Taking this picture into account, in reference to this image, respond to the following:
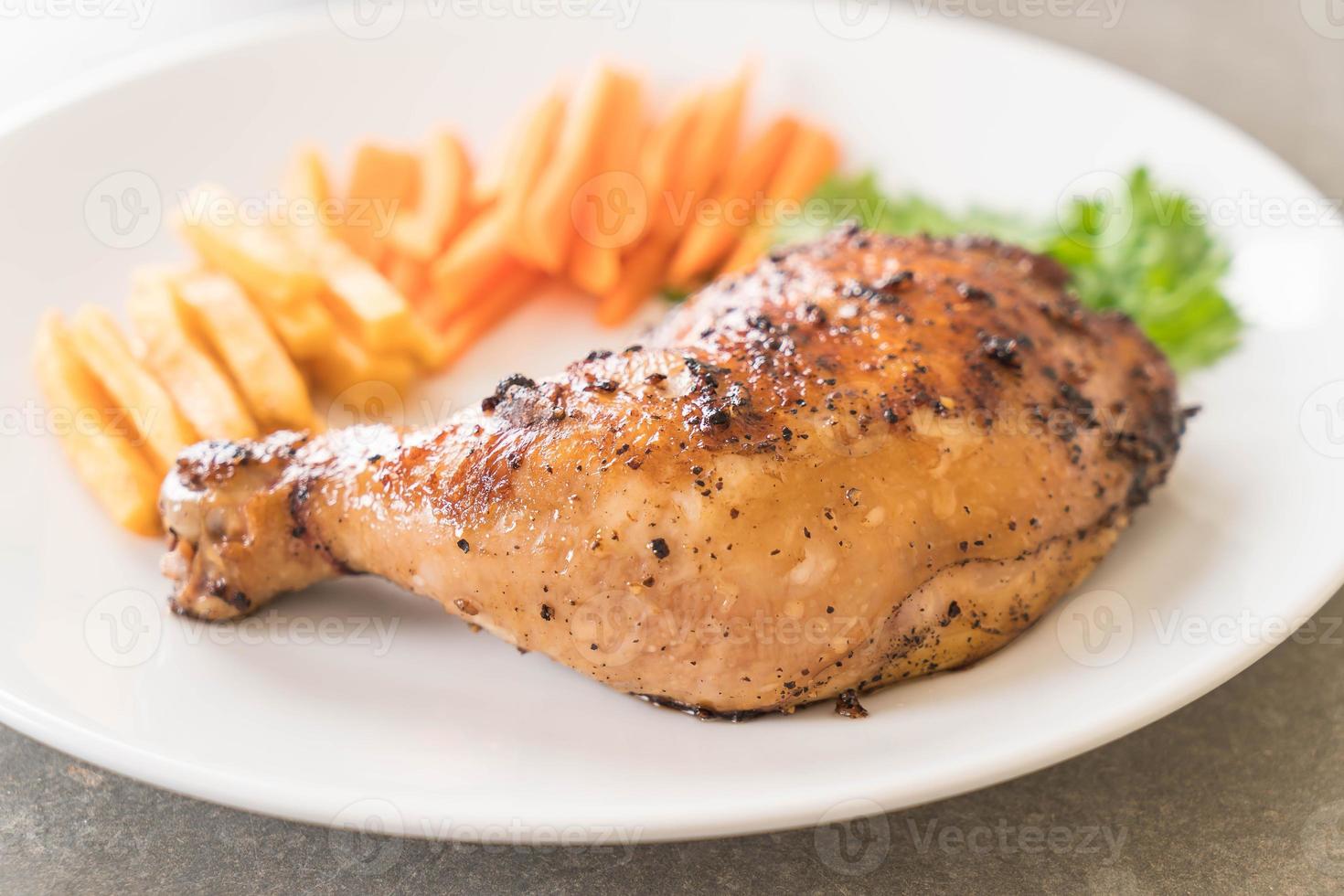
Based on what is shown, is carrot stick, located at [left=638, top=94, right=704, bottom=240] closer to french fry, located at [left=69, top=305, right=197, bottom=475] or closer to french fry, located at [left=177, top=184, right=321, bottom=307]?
french fry, located at [left=177, top=184, right=321, bottom=307]

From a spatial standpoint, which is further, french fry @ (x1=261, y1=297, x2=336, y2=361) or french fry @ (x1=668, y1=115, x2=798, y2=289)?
french fry @ (x1=668, y1=115, x2=798, y2=289)

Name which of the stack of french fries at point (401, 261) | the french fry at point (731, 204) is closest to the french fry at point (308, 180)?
the stack of french fries at point (401, 261)

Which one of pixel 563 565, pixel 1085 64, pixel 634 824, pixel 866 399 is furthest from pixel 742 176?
pixel 634 824

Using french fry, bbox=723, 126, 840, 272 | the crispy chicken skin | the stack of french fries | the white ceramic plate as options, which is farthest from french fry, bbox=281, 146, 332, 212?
the crispy chicken skin

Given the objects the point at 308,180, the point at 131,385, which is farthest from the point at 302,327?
the point at 308,180

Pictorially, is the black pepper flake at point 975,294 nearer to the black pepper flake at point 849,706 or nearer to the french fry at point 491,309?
the black pepper flake at point 849,706

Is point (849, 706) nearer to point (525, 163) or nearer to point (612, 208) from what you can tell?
point (612, 208)
